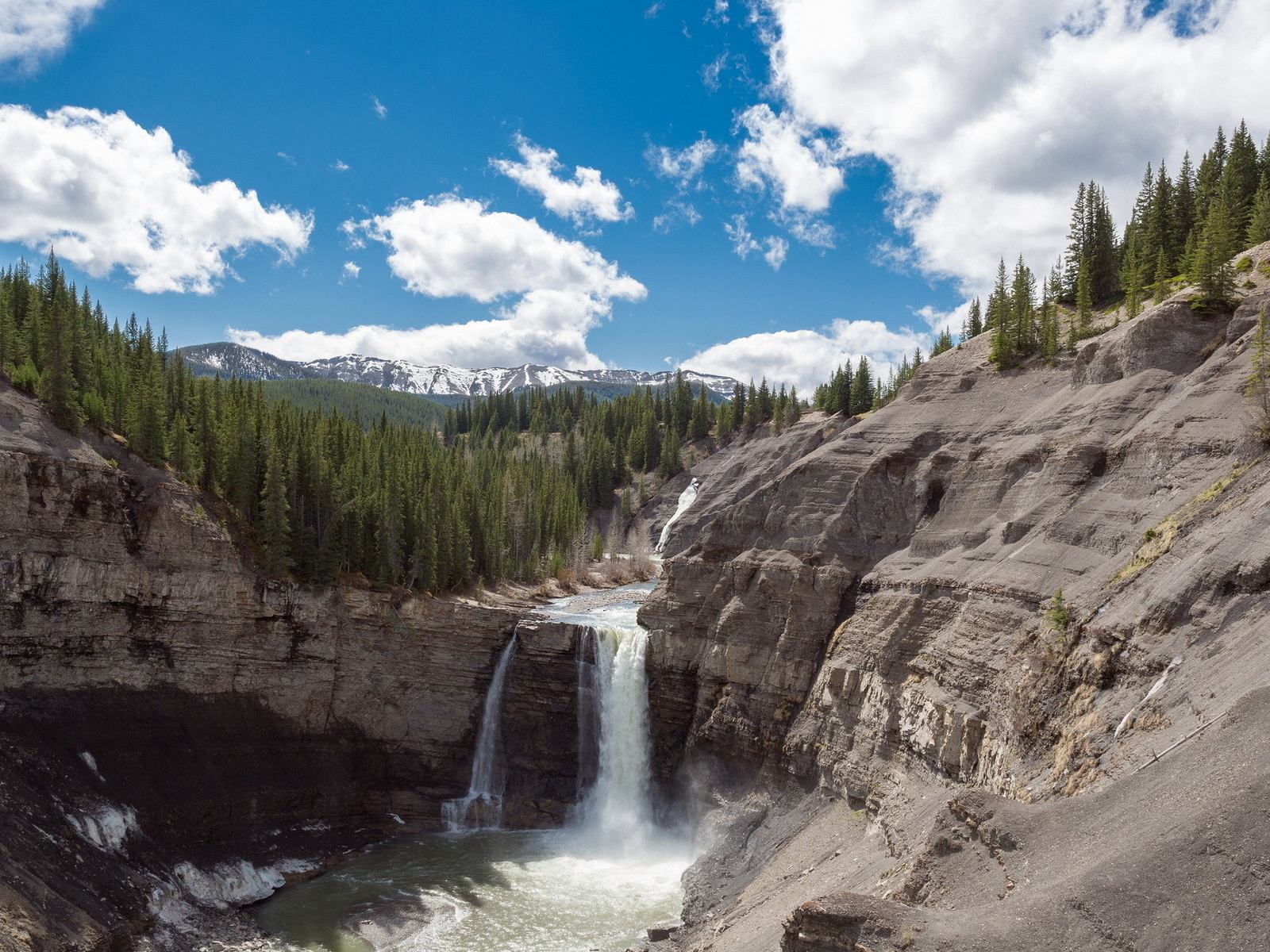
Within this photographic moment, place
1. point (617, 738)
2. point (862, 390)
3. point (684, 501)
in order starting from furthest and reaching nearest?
point (684, 501) → point (862, 390) → point (617, 738)

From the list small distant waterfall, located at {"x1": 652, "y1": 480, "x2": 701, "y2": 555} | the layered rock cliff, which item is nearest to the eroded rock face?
the layered rock cliff

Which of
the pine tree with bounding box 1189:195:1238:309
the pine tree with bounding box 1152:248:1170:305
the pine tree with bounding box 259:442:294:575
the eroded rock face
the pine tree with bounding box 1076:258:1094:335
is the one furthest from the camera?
the pine tree with bounding box 1076:258:1094:335

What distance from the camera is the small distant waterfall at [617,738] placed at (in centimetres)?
4306

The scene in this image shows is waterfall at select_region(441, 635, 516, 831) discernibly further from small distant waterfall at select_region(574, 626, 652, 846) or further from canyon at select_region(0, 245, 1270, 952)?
small distant waterfall at select_region(574, 626, 652, 846)

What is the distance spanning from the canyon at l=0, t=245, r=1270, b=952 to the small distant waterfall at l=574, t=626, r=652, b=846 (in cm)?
98

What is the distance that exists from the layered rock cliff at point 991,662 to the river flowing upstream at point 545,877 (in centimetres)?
251

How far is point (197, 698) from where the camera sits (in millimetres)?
40281

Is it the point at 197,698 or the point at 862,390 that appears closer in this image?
the point at 197,698

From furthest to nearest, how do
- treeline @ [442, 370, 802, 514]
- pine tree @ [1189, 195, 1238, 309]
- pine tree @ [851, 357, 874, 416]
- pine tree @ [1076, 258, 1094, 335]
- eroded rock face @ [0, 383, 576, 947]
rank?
treeline @ [442, 370, 802, 514]
pine tree @ [851, 357, 874, 416]
pine tree @ [1076, 258, 1094, 335]
pine tree @ [1189, 195, 1238, 309]
eroded rock face @ [0, 383, 576, 947]

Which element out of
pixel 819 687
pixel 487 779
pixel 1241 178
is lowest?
pixel 487 779

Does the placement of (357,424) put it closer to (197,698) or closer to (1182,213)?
(197,698)

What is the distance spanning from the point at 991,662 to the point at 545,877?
75.7 ft

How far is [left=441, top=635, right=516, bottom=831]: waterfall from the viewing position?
44281 mm

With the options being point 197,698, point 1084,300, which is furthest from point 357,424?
point 1084,300
